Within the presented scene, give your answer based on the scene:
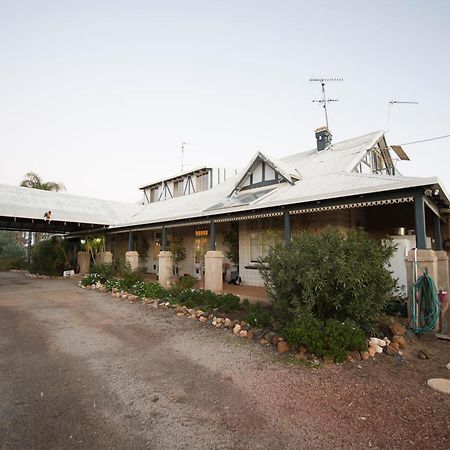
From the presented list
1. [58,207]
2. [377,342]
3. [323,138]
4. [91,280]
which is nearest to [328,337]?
[377,342]

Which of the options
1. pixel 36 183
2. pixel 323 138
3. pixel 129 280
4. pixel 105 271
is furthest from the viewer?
pixel 36 183

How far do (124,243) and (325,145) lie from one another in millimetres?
16022

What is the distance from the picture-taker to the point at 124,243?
20938 mm

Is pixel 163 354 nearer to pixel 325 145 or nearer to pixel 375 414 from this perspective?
pixel 375 414

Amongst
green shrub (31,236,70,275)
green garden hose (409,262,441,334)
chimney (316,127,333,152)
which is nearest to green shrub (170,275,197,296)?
green garden hose (409,262,441,334)

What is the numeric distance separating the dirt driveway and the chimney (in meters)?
11.6

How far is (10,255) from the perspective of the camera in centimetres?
3120

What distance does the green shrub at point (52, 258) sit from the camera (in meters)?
18.6

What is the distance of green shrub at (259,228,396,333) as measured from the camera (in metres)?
4.68

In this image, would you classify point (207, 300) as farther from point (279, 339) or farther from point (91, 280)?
point (91, 280)

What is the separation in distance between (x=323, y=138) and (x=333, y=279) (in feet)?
38.7

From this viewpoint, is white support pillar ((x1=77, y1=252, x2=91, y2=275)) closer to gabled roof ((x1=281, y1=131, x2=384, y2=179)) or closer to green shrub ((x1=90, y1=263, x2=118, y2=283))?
green shrub ((x1=90, y1=263, x2=118, y2=283))

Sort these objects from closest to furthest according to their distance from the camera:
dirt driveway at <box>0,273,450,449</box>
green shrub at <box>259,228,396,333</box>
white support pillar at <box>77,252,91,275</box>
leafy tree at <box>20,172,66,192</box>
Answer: dirt driveway at <box>0,273,450,449</box> → green shrub at <box>259,228,396,333</box> → white support pillar at <box>77,252,91,275</box> → leafy tree at <box>20,172,66,192</box>

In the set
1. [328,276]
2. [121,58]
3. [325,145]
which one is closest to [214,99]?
[121,58]
